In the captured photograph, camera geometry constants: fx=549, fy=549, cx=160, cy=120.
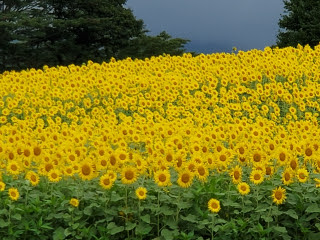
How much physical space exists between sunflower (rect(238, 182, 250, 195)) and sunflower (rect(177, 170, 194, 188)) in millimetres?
466

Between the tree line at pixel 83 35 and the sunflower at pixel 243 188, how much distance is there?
2131 centimetres

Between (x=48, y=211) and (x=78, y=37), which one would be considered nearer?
(x=48, y=211)

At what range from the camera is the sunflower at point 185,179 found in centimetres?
513

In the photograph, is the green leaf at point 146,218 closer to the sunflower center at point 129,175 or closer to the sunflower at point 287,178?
the sunflower center at point 129,175

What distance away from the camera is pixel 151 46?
1072 inches

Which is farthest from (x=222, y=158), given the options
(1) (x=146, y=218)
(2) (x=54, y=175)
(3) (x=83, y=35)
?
(3) (x=83, y=35)

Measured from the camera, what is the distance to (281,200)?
16.6ft

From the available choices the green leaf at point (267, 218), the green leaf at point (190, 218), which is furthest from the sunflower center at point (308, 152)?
the green leaf at point (190, 218)

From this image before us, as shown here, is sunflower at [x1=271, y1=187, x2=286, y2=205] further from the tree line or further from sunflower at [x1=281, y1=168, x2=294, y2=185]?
the tree line

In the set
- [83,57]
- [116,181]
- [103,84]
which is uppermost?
[83,57]

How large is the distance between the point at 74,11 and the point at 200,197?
25357 mm

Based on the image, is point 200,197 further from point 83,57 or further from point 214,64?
point 83,57

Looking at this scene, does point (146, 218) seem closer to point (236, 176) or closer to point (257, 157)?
point (236, 176)

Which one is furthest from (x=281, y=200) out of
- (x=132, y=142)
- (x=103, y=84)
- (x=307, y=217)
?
(x=103, y=84)
